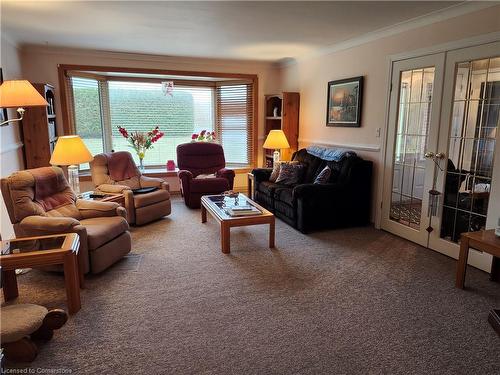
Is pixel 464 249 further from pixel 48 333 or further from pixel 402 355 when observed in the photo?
pixel 48 333

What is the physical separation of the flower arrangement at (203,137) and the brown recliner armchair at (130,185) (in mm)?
1664

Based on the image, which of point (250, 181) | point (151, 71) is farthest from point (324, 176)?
point (151, 71)

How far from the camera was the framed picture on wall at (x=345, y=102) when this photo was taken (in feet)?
14.9

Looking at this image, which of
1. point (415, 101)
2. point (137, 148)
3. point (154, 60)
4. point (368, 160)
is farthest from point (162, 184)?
point (415, 101)

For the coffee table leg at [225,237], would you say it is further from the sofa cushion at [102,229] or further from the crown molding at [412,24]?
the crown molding at [412,24]

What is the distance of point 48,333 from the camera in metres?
2.11

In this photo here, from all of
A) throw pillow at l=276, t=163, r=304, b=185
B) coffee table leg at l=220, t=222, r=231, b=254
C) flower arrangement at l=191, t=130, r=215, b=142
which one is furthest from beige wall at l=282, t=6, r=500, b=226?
coffee table leg at l=220, t=222, r=231, b=254

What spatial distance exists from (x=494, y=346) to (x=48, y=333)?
2770 millimetres

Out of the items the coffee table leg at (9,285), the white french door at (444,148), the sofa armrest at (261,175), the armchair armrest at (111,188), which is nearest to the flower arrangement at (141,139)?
the armchair armrest at (111,188)

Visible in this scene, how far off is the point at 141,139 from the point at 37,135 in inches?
62.6

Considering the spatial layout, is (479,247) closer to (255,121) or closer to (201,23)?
(201,23)

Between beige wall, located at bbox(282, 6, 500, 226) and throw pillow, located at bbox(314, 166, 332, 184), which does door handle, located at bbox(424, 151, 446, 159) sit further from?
throw pillow, located at bbox(314, 166, 332, 184)

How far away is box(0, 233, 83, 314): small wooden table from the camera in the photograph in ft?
7.30

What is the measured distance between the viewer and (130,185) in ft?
15.7
